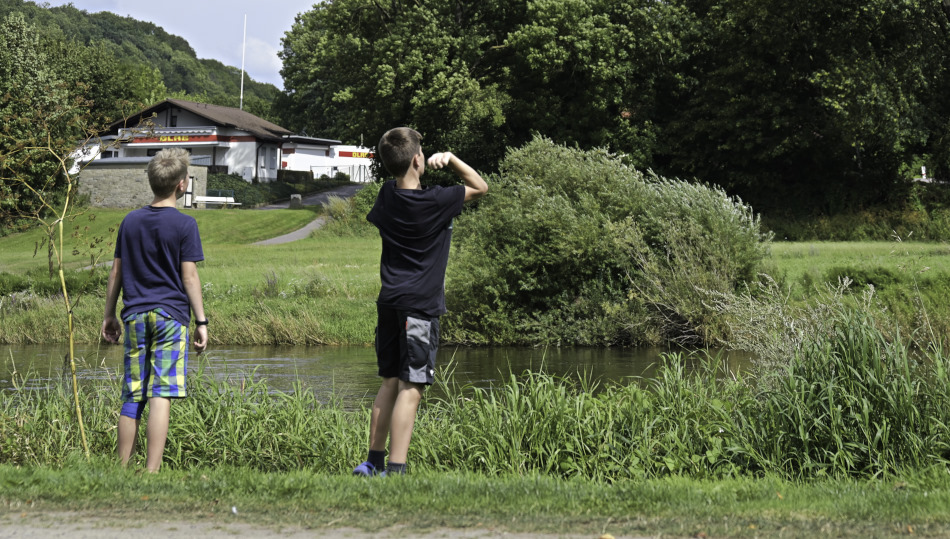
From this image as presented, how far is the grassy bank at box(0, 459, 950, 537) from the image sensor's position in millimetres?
4637

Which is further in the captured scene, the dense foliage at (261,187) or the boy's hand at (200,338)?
the dense foliage at (261,187)

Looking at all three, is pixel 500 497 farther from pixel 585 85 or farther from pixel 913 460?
pixel 585 85

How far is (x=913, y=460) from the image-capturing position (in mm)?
6719

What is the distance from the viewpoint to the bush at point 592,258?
1981 cm

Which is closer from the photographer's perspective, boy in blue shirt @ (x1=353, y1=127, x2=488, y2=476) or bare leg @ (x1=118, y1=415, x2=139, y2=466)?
boy in blue shirt @ (x1=353, y1=127, x2=488, y2=476)

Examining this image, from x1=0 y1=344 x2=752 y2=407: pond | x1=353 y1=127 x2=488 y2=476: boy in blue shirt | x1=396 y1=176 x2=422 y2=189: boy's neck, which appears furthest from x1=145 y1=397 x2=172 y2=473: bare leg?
x1=0 y1=344 x2=752 y2=407: pond

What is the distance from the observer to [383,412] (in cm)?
612

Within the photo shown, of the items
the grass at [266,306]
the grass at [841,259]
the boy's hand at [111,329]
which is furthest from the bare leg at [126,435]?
the grass at [841,259]

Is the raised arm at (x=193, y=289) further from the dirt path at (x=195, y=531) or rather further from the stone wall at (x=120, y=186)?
the stone wall at (x=120, y=186)

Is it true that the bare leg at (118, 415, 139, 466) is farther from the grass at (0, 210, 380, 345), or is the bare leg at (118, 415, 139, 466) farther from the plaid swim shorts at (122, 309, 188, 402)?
the grass at (0, 210, 380, 345)

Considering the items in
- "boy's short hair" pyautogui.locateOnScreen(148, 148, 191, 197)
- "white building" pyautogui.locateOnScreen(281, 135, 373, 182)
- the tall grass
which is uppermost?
"white building" pyautogui.locateOnScreen(281, 135, 373, 182)

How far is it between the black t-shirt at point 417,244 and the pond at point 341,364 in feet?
21.6

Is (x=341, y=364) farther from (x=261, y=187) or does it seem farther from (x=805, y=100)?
(x=261, y=187)

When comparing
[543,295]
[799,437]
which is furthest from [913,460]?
[543,295]
